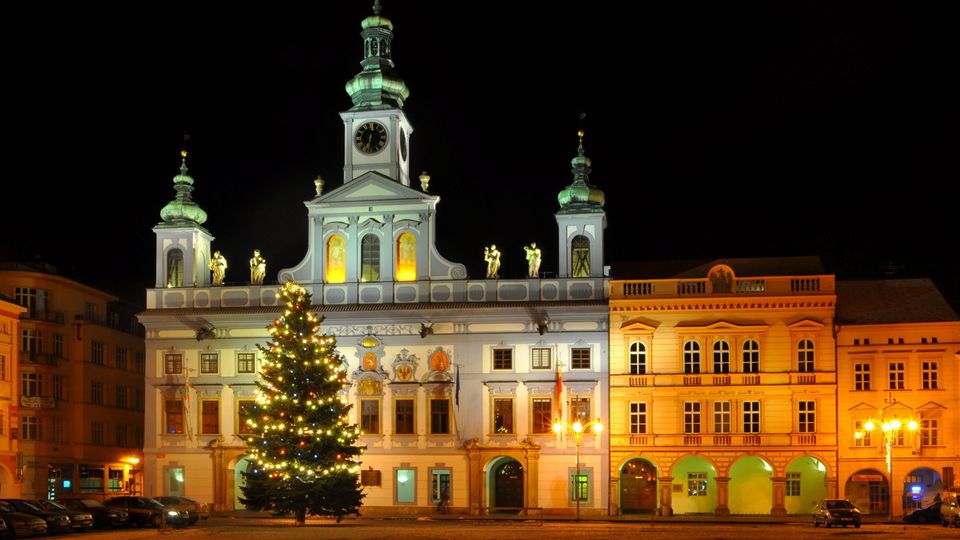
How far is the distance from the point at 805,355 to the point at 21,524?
119 ft

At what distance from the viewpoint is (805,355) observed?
222ft

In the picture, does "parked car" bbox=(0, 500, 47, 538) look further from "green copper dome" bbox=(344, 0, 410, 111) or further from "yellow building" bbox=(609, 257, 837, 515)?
"green copper dome" bbox=(344, 0, 410, 111)

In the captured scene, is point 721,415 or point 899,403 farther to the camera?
point 721,415

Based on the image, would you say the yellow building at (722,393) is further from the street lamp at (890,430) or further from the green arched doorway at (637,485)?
the street lamp at (890,430)

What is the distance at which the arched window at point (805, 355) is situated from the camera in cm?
6756

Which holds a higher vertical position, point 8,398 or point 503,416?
point 8,398

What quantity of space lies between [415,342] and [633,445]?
11639mm

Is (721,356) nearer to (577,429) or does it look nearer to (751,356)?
(751,356)

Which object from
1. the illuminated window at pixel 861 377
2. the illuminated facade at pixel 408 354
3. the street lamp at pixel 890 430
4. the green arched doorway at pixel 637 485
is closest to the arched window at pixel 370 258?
the illuminated facade at pixel 408 354

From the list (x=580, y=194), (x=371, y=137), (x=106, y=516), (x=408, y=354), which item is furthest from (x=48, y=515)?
(x=580, y=194)

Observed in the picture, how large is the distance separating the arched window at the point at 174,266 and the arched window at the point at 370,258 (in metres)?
9.88

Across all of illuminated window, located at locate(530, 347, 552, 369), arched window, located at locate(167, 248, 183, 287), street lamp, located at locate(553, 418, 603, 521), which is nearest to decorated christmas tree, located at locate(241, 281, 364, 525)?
street lamp, located at locate(553, 418, 603, 521)

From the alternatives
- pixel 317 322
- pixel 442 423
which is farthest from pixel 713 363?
pixel 317 322

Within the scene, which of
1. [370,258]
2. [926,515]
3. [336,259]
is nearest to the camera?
[926,515]
